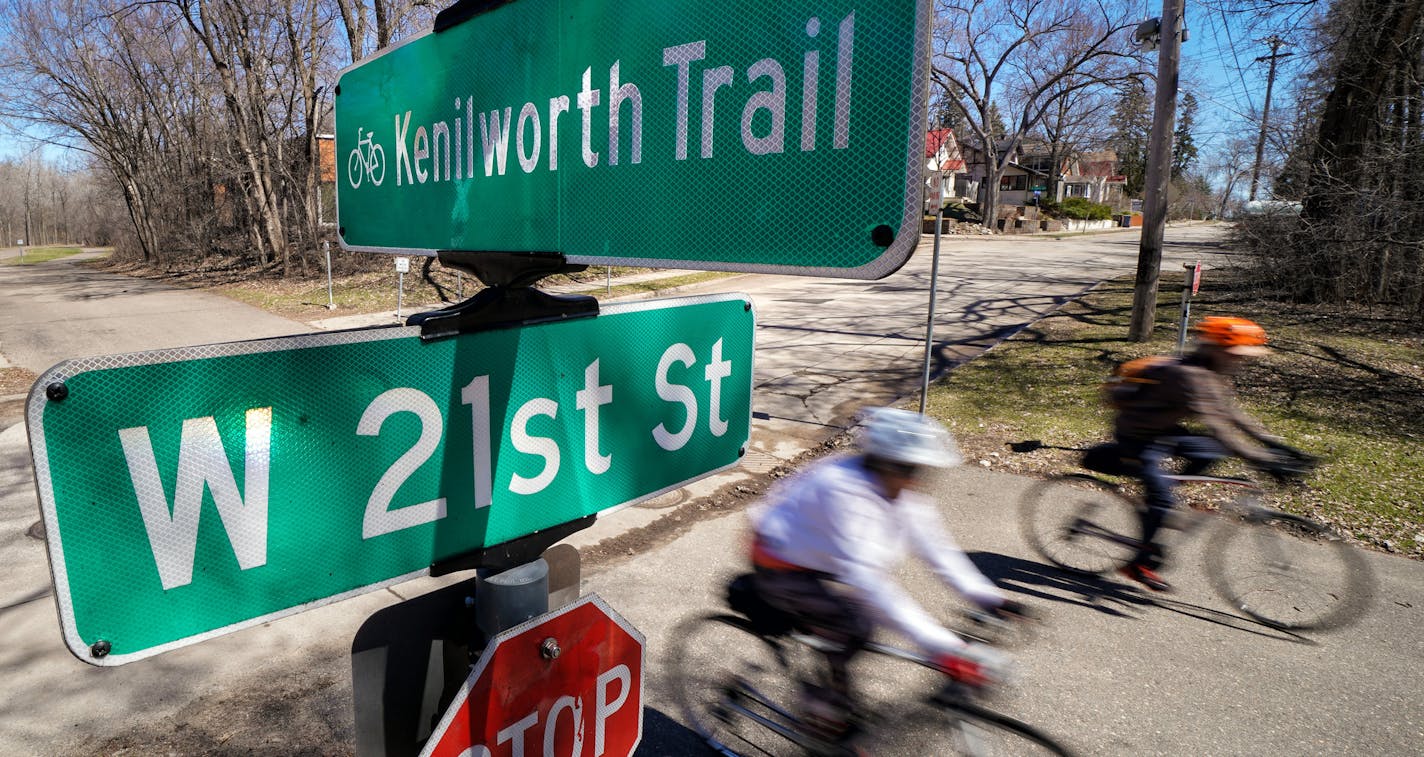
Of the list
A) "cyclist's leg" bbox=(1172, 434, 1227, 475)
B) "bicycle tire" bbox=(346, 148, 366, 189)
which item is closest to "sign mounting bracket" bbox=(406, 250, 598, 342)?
"bicycle tire" bbox=(346, 148, 366, 189)

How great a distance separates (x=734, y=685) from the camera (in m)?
3.74

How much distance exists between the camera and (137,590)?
37.6 inches

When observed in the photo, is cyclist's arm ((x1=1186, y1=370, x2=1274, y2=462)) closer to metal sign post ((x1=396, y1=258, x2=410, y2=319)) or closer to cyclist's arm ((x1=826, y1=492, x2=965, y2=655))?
cyclist's arm ((x1=826, y1=492, x2=965, y2=655))

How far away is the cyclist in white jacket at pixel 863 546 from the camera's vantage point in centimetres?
301

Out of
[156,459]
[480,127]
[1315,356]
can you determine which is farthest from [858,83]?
[1315,356]

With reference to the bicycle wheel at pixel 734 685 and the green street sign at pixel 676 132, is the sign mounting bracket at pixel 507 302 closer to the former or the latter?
the green street sign at pixel 676 132

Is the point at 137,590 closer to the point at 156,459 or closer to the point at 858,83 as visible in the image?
the point at 156,459

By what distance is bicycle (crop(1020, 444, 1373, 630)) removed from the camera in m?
4.41

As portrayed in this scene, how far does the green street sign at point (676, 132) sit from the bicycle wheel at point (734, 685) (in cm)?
277

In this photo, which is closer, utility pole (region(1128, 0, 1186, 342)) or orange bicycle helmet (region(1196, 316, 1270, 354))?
orange bicycle helmet (region(1196, 316, 1270, 354))

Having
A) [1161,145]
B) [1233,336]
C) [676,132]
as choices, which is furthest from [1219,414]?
[1161,145]

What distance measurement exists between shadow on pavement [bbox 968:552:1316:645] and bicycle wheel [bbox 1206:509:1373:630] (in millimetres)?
120

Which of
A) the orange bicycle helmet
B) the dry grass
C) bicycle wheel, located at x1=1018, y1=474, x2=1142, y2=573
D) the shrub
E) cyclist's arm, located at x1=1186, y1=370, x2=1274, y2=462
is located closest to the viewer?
cyclist's arm, located at x1=1186, y1=370, x2=1274, y2=462

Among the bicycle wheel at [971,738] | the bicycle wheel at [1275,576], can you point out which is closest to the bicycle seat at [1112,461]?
the bicycle wheel at [1275,576]
